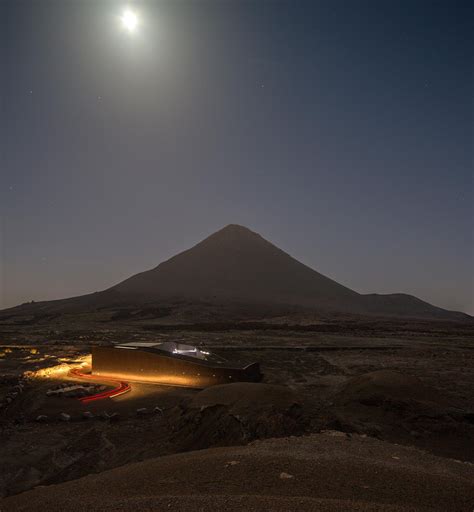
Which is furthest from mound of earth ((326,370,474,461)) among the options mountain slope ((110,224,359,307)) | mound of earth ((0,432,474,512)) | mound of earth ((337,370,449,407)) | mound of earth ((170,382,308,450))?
mountain slope ((110,224,359,307))

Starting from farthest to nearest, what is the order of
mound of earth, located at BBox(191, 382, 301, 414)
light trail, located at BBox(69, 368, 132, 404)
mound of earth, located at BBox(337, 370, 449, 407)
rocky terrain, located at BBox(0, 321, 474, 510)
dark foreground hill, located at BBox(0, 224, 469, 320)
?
1. dark foreground hill, located at BBox(0, 224, 469, 320)
2. light trail, located at BBox(69, 368, 132, 404)
3. mound of earth, located at BBox(337, 370, 449, 407)
4. mound of earth, located at BBox(191, 382, 301, 414)
5. rocky terrain, located at BBox(0, 321, 474, 510)

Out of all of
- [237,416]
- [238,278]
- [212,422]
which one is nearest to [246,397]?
[237,416]

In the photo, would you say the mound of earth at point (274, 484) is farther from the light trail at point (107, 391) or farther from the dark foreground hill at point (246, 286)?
the dark foreground hill at point (246, 286)

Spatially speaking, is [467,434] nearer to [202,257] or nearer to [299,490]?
[299,490]

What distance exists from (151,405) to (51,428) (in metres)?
3.44

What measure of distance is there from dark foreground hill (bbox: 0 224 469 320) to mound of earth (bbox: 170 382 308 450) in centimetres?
9696

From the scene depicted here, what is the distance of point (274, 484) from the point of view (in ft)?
16.6

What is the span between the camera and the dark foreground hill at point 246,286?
123m

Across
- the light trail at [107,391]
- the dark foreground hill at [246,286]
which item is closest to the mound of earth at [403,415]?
the light trail at [107,391]

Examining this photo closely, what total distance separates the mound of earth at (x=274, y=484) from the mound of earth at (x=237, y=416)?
211 cm

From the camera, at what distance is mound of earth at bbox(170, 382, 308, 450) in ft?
29.2

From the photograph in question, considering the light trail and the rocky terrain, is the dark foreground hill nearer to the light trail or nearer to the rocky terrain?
the light trail

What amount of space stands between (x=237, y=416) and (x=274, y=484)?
4.86m

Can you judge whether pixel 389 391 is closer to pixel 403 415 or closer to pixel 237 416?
pixel 403 415
